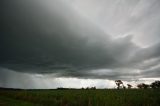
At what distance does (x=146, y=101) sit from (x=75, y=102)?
13259 millimetres

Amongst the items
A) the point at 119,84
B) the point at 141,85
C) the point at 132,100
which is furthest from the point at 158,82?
the point at 132,100

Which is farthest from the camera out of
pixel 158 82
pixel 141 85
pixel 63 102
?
pixel 158 82

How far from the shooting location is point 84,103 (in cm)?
3706

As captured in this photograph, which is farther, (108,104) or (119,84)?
(119,84)

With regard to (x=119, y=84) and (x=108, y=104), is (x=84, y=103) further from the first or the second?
(x=119, y=84)

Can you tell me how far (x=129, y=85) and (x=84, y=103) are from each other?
76.3m

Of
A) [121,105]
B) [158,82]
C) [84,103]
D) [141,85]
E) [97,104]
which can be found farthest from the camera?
[158,82]

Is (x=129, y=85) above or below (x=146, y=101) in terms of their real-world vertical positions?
above

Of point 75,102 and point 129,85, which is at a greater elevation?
point 129,85

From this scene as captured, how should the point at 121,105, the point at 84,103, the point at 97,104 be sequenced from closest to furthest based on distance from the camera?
the point at 121,105
the point at 97,104
the point at 84,103

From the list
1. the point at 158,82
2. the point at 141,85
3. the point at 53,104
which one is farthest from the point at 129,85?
the point at 53,104

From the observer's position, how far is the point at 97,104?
33.5m

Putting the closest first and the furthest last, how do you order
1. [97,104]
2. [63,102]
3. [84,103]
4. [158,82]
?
1. [97,104]
2. [84,103]
3. [63,102]
4. [158,82]

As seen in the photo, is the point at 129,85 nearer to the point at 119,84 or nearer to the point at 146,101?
the point at 119,84
